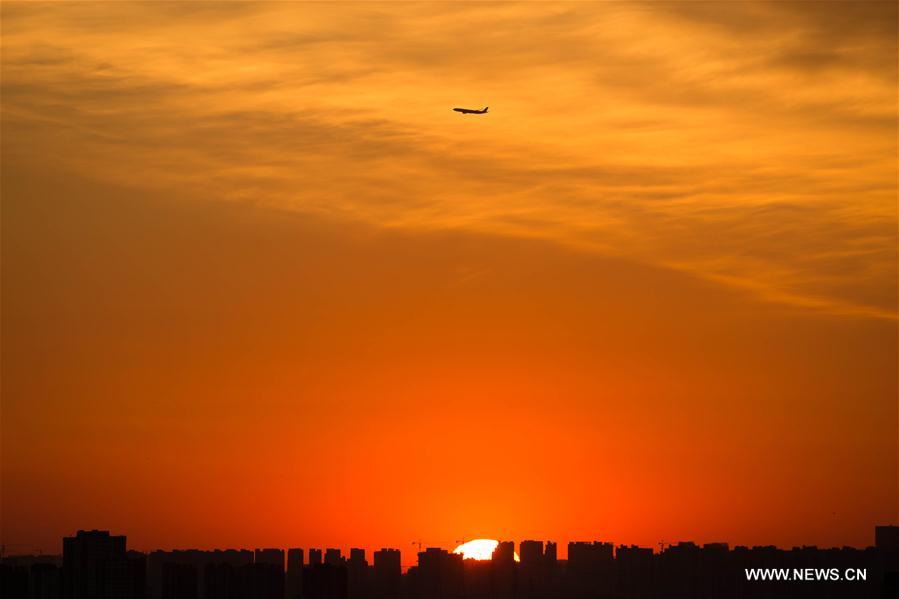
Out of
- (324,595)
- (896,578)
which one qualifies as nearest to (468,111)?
(896,578)

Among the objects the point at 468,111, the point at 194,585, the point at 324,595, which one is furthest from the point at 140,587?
the point at 468,111

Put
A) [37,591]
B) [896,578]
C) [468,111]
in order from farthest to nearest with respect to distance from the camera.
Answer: [37,591] < [896,578] < [468,111]

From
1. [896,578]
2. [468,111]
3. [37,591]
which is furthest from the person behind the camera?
[37,591]

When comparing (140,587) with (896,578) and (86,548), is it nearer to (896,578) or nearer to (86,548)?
(86,548)

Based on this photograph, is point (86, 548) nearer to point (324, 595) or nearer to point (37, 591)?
point (37, 591)

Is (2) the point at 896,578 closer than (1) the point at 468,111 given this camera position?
Result: No

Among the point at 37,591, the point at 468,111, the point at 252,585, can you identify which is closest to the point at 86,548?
the point at 37,591

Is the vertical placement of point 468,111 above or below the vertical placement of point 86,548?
above

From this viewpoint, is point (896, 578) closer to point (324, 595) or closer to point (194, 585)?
point (324, 595)

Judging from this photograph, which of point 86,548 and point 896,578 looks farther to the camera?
point 86,548
